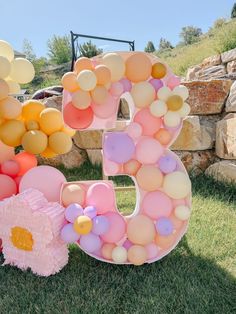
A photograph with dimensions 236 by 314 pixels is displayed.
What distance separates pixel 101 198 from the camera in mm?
1902

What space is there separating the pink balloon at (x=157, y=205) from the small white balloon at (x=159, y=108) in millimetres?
454

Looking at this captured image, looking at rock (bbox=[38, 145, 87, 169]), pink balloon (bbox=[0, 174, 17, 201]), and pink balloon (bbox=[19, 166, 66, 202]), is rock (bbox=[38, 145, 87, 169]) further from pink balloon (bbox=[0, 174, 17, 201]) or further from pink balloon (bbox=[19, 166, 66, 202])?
pink balloon (bbox=[19, 166, 66, 202])

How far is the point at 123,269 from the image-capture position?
6.41 ft

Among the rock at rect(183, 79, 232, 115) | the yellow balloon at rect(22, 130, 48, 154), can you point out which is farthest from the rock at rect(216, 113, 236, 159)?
the yellow balloon at rect(22, 130, 48, 154)

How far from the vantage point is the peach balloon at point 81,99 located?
184 centimetres

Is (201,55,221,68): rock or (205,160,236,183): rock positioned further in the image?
(201,55,221,68): rock

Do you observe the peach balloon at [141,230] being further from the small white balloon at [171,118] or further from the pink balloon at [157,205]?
the small white balloon at [171,118]

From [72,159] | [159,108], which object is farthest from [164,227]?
[72,159]

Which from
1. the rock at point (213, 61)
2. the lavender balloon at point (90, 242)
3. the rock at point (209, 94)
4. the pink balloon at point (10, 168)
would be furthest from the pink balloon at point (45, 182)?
the rock at point (213, 61)

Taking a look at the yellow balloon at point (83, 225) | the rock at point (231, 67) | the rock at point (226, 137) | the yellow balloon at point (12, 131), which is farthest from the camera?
the rock at point (231, 67)

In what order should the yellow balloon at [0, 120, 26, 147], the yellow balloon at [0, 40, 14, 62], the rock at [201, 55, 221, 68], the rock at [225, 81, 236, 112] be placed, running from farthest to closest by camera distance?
the rock at [201, 55, 221, 68] < the rock at [225, 81, 236, 112] < the yellow balloon at [0, 40, 14, 62] < the yellow balloon at [0, 120, 26, 147]

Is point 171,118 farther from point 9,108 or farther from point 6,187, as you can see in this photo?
point 6,187

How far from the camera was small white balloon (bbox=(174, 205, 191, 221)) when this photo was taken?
1.93 meters

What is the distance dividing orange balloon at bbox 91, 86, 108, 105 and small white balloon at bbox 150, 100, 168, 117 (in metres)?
0.27
